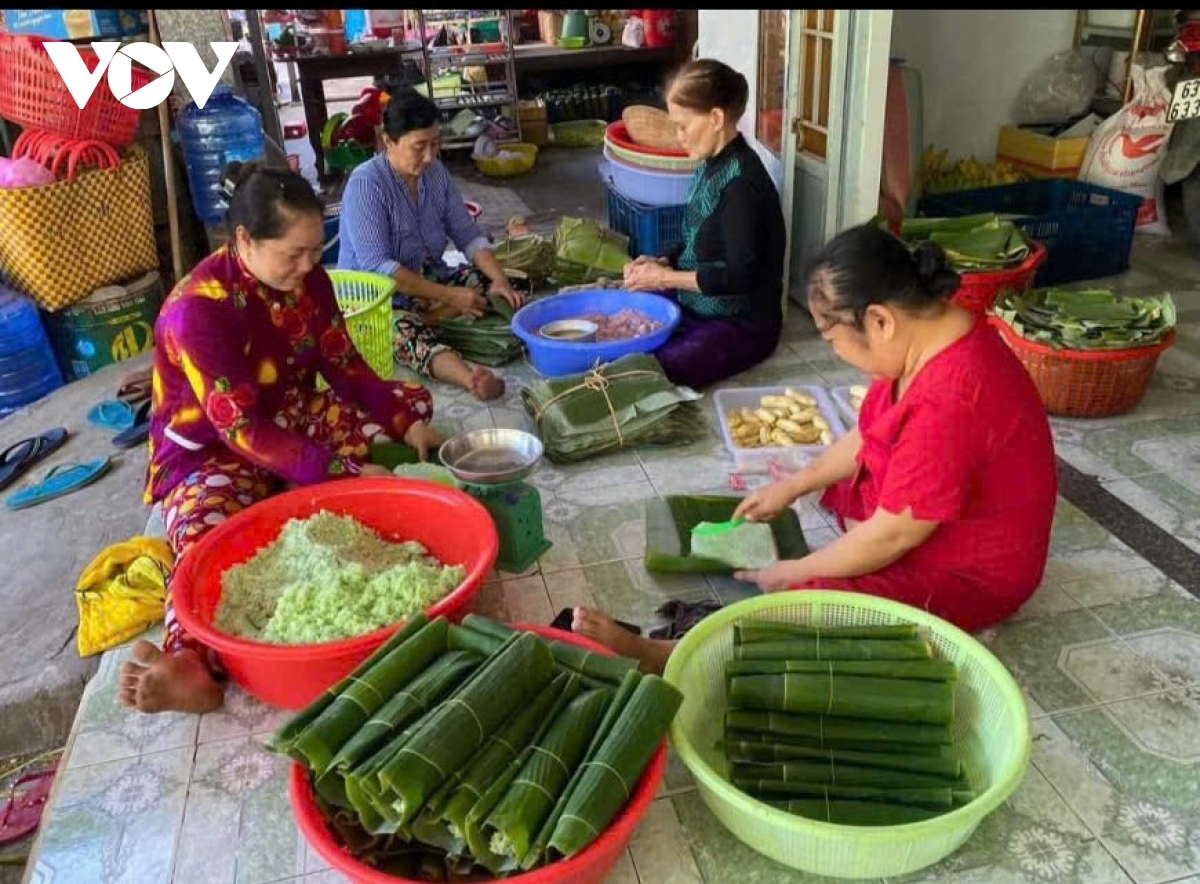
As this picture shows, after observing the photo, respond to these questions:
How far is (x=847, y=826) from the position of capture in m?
1.52

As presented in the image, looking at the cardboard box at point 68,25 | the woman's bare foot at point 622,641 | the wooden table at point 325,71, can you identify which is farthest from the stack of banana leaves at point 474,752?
the wooden table at point 325,71

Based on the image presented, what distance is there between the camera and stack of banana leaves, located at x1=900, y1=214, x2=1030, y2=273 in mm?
3660

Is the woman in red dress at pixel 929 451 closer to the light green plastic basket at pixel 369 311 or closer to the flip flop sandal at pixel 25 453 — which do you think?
the light green plastic basket at pixel 369 311

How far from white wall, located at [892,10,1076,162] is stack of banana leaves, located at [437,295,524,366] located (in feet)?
9.54

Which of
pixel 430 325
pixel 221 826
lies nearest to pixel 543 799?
pixel 221 826

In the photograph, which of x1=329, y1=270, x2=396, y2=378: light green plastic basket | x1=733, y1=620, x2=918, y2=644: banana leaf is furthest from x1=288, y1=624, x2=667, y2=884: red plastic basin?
x1=329, y1=270, x2=396, y2=378: light green plastic basket

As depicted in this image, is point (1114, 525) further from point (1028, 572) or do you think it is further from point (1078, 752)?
point (1078, 752)

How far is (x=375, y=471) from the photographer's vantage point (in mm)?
2471

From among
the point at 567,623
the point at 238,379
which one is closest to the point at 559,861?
the point at 567,623

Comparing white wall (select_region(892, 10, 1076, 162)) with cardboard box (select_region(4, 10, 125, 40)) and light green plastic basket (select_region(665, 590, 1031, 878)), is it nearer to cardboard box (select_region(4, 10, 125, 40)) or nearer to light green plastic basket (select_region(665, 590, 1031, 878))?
cardboard box (select_region(4, 10, 125, 40))

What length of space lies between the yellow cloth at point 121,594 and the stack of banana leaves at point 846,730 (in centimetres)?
146

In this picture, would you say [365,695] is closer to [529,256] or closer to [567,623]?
[567,623]

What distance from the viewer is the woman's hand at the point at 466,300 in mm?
3768

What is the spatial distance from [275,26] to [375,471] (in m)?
7.11
